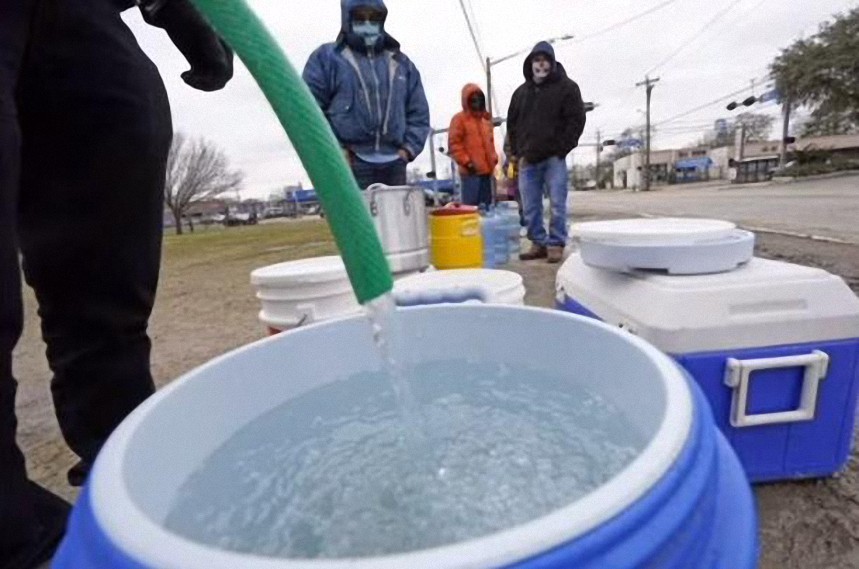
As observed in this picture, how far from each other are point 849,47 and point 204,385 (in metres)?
23.4

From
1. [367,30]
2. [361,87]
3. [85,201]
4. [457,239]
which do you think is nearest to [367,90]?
[361,87]

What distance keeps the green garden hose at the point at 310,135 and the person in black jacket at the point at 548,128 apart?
2.69m

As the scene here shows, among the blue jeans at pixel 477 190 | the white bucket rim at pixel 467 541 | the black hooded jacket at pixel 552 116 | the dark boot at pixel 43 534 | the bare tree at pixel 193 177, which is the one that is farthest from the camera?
the bare tree at pixel 193 177

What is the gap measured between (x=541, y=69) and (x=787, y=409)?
2.70 m

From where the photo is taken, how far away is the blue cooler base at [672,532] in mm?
268

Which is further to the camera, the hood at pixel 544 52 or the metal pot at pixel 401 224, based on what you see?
the hood at pixel 544 52

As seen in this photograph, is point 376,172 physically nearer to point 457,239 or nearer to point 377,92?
point 377,92

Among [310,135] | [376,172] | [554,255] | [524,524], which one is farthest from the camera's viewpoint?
[554,255]

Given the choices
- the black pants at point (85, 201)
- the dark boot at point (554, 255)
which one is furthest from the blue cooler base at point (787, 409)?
the dark boot at point (554, 255)

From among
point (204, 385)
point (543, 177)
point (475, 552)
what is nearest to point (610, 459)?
point (475, 552)

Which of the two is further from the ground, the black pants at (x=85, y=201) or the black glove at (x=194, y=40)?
the black glove at (x=194, y=40)

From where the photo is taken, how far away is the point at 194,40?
845 mm

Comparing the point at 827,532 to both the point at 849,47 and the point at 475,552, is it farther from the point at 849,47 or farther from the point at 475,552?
the point at 849,47

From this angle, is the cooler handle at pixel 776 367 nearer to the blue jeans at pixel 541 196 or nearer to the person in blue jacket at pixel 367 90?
the person in blue jacket at pixel 367 90
